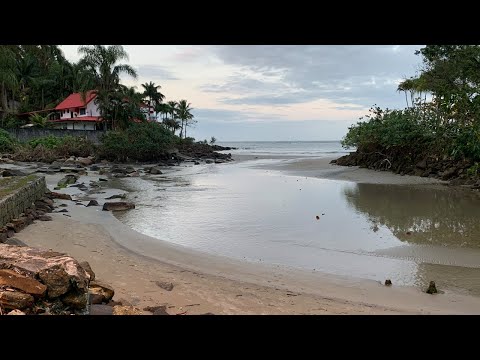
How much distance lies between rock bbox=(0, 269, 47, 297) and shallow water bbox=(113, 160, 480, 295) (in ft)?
14.8

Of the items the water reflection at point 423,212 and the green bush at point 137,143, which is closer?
the water reflection at point 423,212

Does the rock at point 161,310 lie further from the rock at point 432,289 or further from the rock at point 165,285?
the rock at point 432,289

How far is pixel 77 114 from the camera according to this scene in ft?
173

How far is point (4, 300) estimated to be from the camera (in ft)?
12.2

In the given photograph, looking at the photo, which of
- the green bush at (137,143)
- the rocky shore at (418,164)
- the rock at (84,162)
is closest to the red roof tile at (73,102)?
the green bush at (137,143)

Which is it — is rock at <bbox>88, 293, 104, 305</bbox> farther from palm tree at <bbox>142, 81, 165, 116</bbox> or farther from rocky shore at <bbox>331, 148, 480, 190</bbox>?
palm tree at <bbox>142, 81, 165, 116</bbox>

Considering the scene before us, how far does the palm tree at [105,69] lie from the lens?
44.3 m

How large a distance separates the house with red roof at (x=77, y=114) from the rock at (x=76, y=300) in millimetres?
49130

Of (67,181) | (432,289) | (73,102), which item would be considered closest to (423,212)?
(432,289)

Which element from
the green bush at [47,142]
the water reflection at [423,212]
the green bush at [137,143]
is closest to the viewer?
the water reflection at [423,212]
